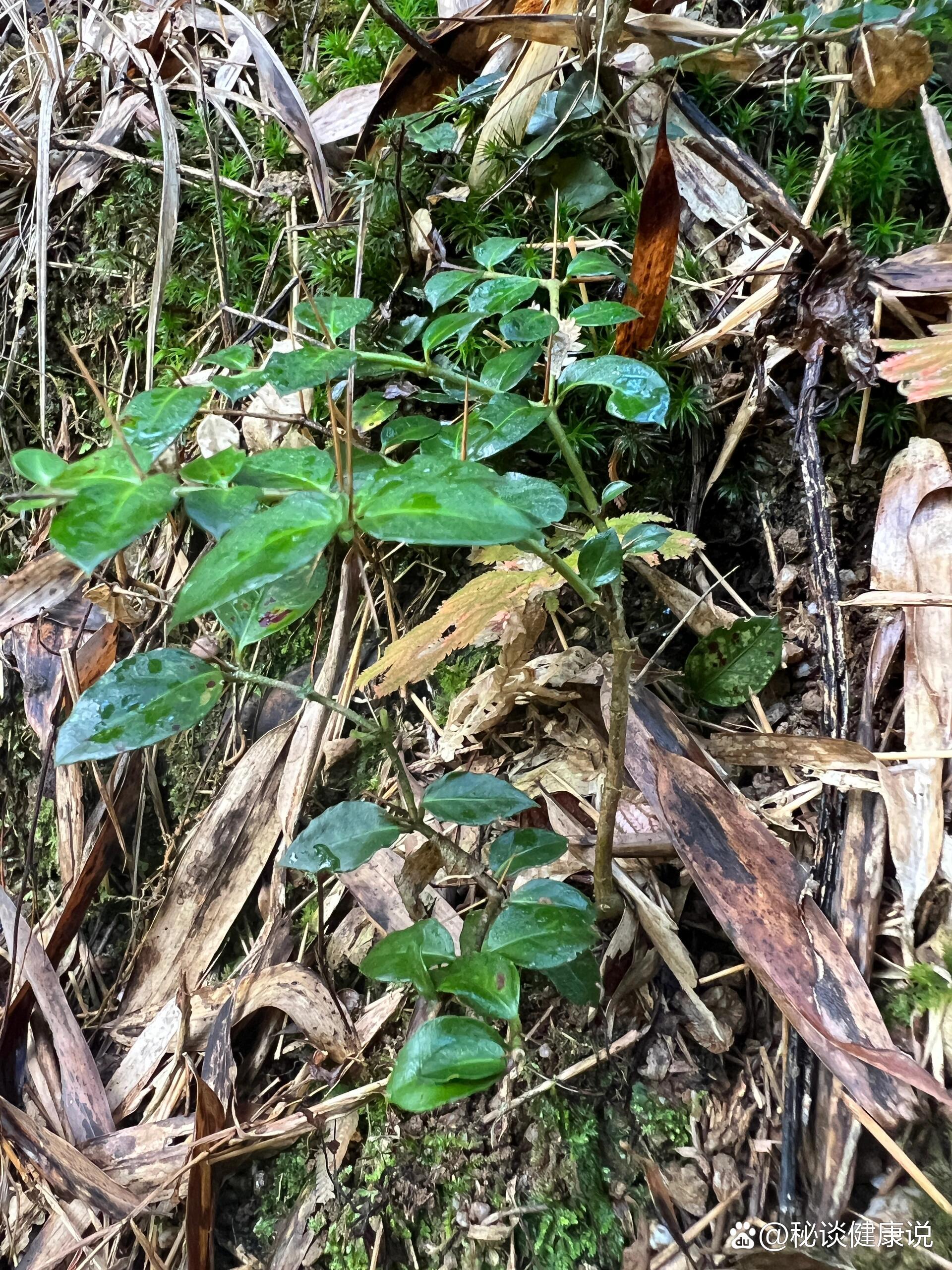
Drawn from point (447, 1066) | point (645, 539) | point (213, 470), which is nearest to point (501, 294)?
point (645, 539)

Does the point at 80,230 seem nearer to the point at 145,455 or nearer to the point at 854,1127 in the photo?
the point at 145,455

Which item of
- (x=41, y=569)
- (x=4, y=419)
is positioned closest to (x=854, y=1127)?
(x=41, y=569)

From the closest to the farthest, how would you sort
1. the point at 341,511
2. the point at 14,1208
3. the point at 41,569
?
the point at 341,511 < the point at 14,1208 < the point at 41,569

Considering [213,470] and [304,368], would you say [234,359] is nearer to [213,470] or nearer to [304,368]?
[304,368]

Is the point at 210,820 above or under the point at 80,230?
under

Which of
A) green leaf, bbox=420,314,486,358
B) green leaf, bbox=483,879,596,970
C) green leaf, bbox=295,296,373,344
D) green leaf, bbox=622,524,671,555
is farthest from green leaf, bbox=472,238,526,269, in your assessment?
green leaf, bbox=483,879,596,970

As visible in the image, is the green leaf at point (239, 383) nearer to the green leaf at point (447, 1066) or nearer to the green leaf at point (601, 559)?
the green leaf at point (601, 559)

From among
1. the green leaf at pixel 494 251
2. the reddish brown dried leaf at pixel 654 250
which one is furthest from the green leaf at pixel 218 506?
the reddish brown dried leaf at pixel 654 250
